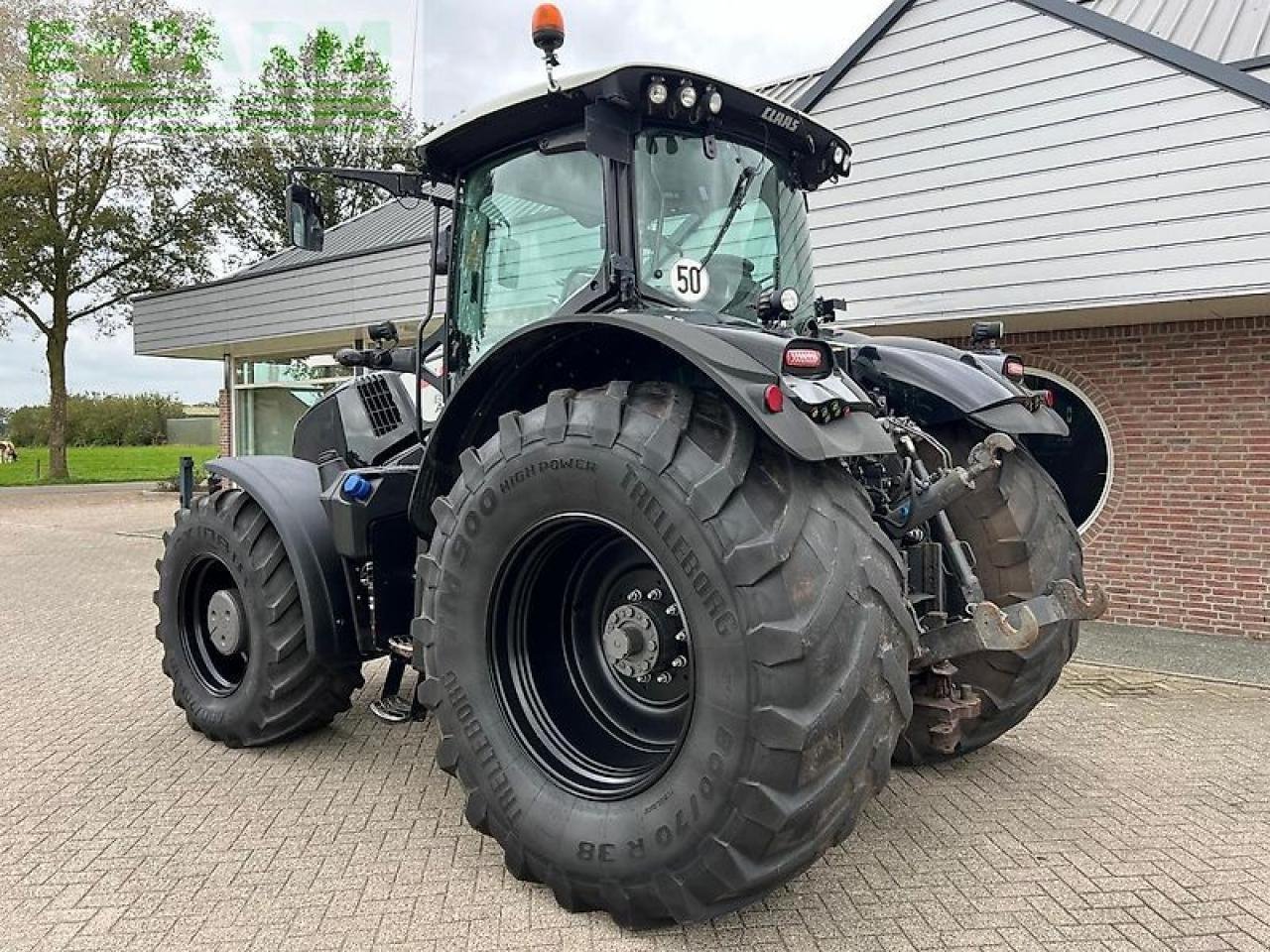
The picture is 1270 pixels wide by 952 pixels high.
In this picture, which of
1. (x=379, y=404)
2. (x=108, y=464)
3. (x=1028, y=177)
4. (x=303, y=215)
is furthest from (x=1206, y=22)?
(x=108, y=464)

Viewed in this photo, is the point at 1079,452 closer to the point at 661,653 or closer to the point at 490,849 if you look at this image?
the point at 661,653

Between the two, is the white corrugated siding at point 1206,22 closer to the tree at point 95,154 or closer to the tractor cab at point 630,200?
the tractor cab at point 630,200

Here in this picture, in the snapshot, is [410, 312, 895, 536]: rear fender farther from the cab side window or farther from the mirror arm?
the mirror arm

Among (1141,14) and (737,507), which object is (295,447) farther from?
(1141,14)

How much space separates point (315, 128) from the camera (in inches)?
1123

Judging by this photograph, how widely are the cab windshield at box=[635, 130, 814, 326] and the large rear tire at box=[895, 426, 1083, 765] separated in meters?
0.99

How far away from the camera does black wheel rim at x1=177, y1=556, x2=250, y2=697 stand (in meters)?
4.53

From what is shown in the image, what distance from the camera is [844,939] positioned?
9.09ft

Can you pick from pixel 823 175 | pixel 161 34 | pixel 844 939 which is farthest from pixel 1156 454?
pixel 161 34

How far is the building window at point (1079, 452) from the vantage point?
7.95 metres

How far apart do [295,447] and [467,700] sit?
8.07ft

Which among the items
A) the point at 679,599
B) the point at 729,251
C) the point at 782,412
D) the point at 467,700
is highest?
the point at 729,251

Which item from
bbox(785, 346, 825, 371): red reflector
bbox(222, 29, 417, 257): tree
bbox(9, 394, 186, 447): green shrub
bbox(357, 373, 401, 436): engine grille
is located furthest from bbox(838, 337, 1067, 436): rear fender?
bbox(9, 394, 186, 447): green shrub

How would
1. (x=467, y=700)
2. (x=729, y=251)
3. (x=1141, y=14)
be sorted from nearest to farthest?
1. (x=467, y=700)
2. (x=729, y=251)
3. (x=1141, y=14)
